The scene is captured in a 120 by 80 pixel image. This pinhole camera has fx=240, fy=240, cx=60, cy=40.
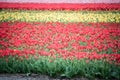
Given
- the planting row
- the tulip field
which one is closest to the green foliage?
A: the tulip field

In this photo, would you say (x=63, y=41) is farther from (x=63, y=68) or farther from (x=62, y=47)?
(x=63, y=68)

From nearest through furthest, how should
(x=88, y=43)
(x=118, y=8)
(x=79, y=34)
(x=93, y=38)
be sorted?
(x=88, y=43) < (x=93, y=38) < (x=79, y=34) < (x=118, y=8)

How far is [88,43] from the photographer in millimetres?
7961

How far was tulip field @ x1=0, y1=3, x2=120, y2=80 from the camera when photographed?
18.7 feet

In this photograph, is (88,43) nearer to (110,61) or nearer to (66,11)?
(110,61)

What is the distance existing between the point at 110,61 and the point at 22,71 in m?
2.21

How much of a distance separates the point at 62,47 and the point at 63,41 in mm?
766

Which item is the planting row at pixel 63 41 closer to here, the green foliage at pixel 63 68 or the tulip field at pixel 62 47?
the tulip field at pixel 62 47

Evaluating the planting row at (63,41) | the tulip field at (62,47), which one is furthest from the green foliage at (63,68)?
the planting row at (63,41)

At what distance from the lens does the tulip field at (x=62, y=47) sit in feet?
18.7

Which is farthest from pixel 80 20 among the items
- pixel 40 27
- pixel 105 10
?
pixel 105 10

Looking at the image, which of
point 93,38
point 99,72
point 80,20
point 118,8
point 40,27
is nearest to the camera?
point 99,72

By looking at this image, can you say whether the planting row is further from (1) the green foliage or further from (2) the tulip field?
(1) the green foliage

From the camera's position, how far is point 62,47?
7.66m
